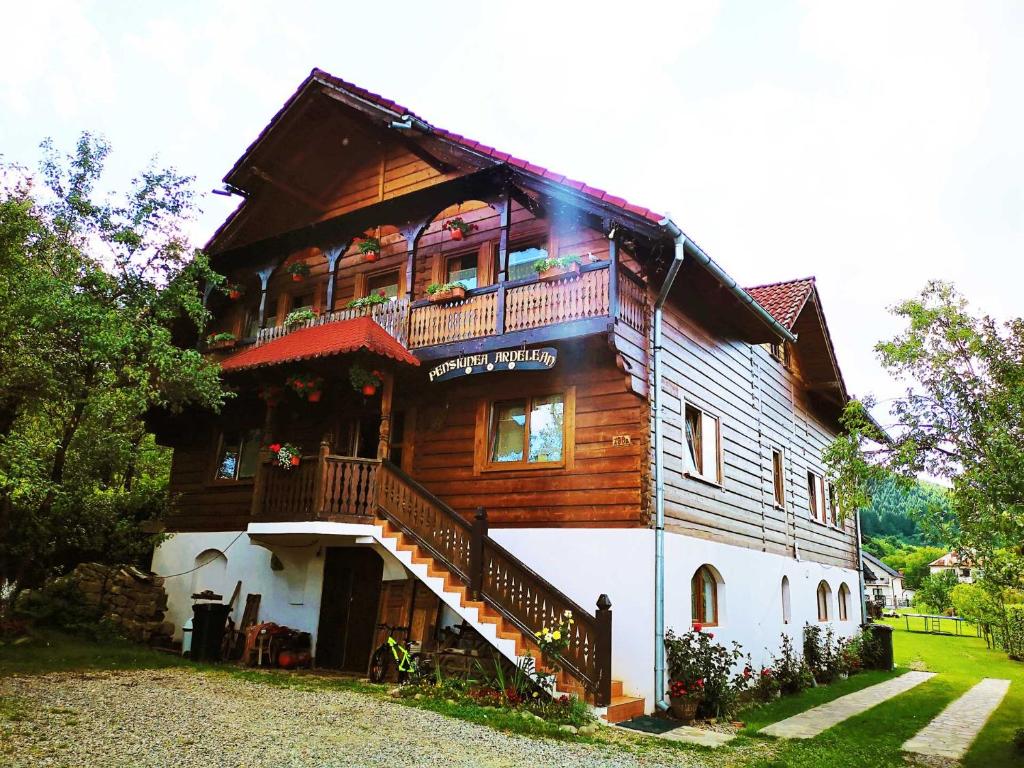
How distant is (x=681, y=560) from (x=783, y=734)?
8.95 feet

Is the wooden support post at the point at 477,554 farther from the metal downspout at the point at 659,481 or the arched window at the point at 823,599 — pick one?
the arched window at the point at 823,599

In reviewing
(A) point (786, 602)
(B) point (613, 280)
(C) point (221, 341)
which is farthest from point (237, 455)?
(A) point (786, 602)

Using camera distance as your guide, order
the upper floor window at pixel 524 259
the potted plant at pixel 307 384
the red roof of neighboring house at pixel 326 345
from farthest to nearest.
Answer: the upper floor window at pixel 524 259 → the potted plant at pixel 307 384 → the red roof of neighboring house at pixel 326 345

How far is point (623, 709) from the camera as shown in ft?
31.4

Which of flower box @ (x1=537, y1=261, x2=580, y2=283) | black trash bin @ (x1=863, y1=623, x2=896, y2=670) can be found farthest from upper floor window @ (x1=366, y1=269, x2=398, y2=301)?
black trash bin @ (x1=863, y1=623, x2=896, y2=670)

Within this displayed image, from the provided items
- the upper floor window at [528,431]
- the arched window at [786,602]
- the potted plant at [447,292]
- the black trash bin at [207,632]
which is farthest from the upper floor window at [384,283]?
the arched window at [786,602]

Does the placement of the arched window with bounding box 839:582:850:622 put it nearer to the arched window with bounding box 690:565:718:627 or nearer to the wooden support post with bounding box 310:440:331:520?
the arched window with bounding box 690:565:718:627

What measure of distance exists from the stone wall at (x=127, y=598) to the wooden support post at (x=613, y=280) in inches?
420

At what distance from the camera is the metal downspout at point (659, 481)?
10398 mm

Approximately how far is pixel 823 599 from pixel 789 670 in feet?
18.6

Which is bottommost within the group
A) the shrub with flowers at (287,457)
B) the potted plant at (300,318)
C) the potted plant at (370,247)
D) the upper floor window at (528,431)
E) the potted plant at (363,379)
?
the shrub with flowers at (287,457)

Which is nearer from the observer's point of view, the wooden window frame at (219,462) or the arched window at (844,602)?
the wooden window frame at (219,462)

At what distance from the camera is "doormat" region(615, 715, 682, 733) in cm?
920

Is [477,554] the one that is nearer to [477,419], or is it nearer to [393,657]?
[393,657]
